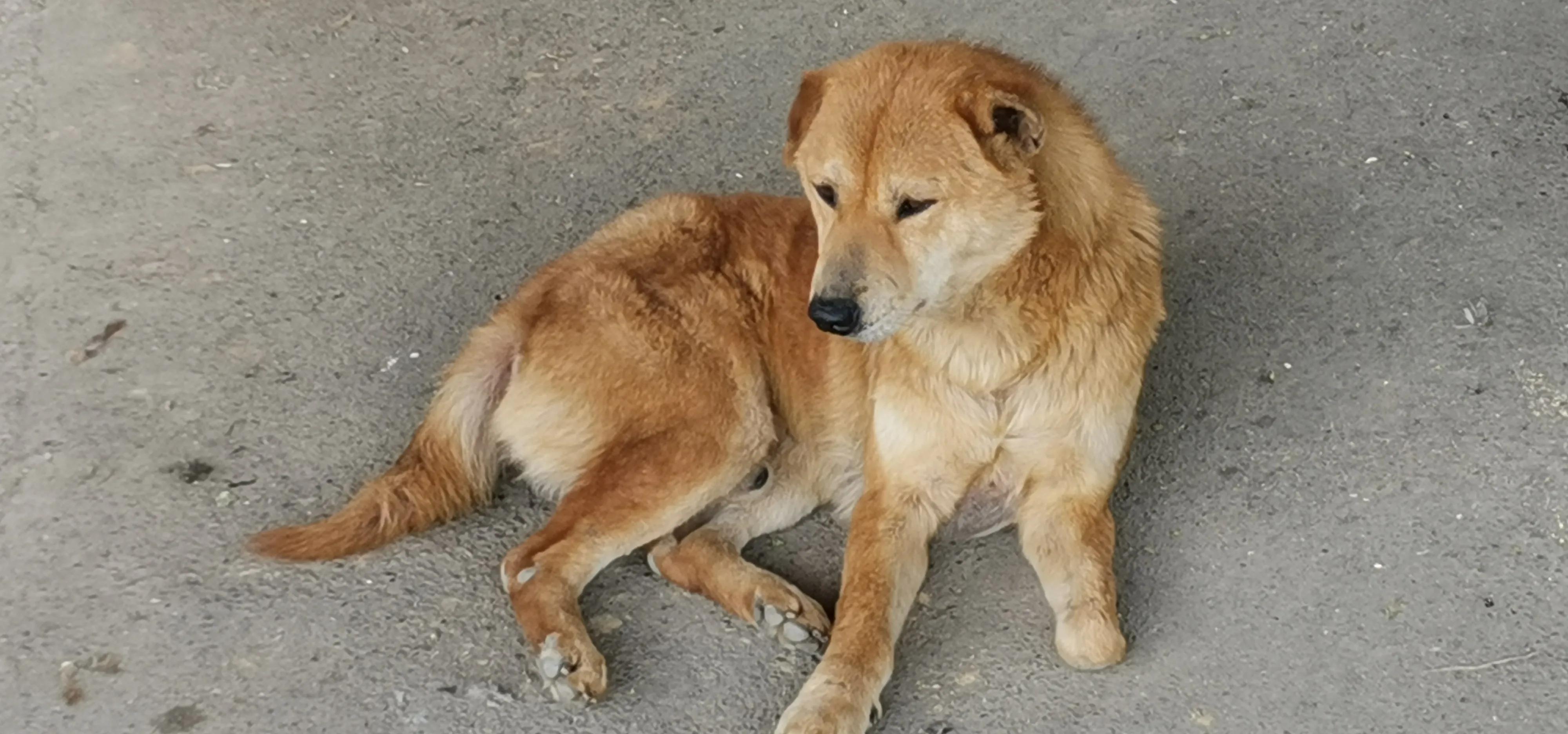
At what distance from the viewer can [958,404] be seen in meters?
3.36

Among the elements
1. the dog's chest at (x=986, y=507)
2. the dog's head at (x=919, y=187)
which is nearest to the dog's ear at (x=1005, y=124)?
the dog's head at (x=919, y=187)

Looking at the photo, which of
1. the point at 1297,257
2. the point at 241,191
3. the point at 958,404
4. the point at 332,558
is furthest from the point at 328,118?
the point at 1297,257

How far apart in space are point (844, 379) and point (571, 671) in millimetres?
1010

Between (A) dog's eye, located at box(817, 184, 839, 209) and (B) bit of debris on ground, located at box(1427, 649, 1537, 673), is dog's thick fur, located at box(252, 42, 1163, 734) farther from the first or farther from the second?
(B) bit of debris on ground, located at box(1427, 649, 1537, 673)

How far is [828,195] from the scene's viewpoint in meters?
3.15

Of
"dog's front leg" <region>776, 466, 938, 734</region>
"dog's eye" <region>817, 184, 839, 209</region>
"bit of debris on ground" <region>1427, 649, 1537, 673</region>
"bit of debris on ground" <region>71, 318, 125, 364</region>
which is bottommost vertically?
"bit of debris on ground" <region>1427, 649, 1537, 673</region>

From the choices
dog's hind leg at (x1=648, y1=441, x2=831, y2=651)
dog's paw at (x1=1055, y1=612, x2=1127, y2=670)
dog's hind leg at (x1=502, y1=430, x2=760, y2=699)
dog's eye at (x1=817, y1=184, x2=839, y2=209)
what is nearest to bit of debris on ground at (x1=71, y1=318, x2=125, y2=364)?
dog's hind leg at (x1=502, y1=430, x2=760, y2=699)

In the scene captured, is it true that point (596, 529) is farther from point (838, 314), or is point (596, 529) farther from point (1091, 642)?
point (1091, 642)

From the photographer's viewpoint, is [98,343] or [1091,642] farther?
[98,343]

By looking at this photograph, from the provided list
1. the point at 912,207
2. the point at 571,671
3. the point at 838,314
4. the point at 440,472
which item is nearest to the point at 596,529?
the point at 571,671

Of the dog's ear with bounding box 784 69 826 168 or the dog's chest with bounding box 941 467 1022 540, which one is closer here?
the dog's ear with bounding box 784 69 826 168

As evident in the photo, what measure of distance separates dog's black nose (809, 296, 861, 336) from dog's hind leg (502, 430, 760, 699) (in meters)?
0.61

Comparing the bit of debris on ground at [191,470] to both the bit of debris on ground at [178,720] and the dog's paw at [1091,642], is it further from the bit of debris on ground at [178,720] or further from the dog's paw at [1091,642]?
the dog's paw at [1091,642]

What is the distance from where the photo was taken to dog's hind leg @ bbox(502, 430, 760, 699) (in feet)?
10.3
